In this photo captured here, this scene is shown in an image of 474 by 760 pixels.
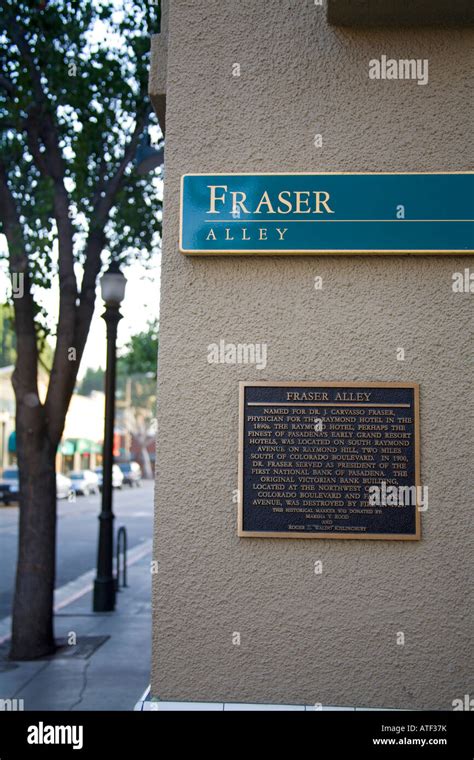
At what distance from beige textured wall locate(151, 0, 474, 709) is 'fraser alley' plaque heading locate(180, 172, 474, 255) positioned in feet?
0.37

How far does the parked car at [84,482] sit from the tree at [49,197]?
31.3 meters

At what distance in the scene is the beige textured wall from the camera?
→ 4469mm

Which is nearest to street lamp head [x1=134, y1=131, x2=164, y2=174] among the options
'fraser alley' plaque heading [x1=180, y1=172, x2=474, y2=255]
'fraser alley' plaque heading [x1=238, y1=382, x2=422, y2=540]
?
'fraser alley' plaque heading [x1=180, y1=172, x2=474, y2=255]

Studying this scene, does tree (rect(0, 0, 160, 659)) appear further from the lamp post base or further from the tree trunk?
the lamp post base

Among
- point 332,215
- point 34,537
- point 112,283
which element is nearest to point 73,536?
point 112,283

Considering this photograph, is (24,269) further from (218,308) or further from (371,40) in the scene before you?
(371,40)

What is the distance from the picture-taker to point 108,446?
11.6 metres

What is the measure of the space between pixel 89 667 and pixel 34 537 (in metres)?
1.58

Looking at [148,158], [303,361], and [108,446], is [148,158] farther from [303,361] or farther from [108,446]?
[108,446]

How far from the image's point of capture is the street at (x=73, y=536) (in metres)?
14.4

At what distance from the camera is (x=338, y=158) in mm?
4801

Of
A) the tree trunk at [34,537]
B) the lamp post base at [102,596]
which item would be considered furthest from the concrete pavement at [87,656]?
the tree trunk at [34,537]
